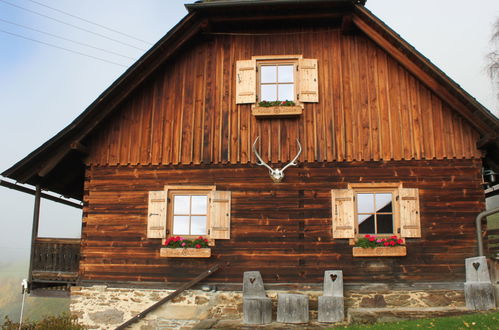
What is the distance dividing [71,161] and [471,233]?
373 inches

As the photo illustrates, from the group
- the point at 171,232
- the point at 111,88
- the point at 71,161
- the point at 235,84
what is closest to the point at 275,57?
the point at 235,84

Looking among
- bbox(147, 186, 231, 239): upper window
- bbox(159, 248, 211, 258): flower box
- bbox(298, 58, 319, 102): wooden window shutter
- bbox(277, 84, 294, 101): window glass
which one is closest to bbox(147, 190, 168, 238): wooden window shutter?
bbox(147, 186, 231, 239): upper window

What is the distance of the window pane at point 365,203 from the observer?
1193 cm

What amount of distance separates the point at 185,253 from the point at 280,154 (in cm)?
306

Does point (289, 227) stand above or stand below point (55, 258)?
above

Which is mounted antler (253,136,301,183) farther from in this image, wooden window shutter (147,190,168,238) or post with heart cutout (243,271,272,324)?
post with heart cutout (243,271,272,324)

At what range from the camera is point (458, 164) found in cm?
1188

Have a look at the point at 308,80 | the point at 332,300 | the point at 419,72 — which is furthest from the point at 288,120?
the point at 332,300

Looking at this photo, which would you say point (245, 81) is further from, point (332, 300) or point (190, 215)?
point (332, 300)

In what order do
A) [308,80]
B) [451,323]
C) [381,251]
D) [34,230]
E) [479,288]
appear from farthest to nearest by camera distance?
[34,230]
[308,80]
[381,251]
[479,288]
[451,323]

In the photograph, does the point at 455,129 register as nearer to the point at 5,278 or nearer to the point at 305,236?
the point at 305,236

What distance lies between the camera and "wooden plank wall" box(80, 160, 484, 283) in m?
11.6

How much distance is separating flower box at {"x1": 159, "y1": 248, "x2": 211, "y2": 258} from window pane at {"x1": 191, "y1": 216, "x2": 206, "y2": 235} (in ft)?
1.72

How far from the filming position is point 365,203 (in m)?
12.0
